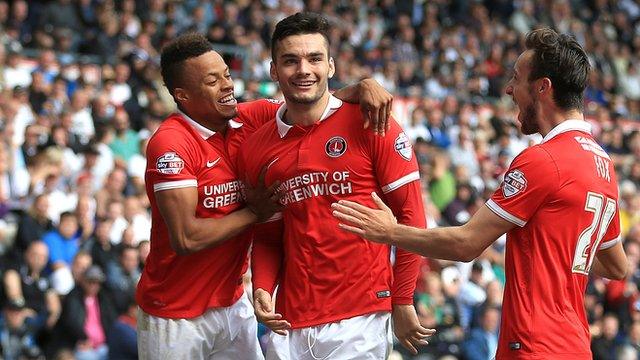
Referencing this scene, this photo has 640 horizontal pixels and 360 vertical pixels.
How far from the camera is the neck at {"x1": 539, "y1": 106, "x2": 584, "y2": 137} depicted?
501cm

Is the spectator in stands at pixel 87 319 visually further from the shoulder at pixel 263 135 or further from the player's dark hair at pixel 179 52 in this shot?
the shoulder at pixel 263 135

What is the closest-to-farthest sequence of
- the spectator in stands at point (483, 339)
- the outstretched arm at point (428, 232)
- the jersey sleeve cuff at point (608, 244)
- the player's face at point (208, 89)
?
1. the outstretched arm at point (428, 232)
2. the jersey sleeve cuff at point (608, 244)
3. the player's face at point (208, 89)
4. the spectator in stands at point (483, 339)

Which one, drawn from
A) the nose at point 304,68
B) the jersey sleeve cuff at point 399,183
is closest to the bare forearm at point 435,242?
the jersey sleeve cuff at point 399,183

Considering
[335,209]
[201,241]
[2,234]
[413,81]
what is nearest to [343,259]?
[335,209]

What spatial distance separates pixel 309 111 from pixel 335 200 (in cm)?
47

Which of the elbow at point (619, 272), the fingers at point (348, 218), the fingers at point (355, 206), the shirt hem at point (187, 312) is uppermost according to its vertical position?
the fingers at point (355, 206)

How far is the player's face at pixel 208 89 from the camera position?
5828mm

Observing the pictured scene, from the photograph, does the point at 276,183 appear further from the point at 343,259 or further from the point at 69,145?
the point at 69,145

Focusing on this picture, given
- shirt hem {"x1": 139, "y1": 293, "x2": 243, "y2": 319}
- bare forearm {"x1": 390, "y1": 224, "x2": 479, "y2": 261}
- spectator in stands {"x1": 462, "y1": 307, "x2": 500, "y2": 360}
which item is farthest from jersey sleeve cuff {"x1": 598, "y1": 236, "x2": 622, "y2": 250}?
spectator in stands {"x1": 462, "y1": 307, "x2": 500, "y2": 360}

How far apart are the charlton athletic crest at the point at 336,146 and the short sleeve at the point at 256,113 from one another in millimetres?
698

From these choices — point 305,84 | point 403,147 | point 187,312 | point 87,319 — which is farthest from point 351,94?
point 87,319

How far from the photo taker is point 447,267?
13.1 meters

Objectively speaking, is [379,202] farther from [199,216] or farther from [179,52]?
[179,52]

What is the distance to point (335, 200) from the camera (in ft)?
17.6
